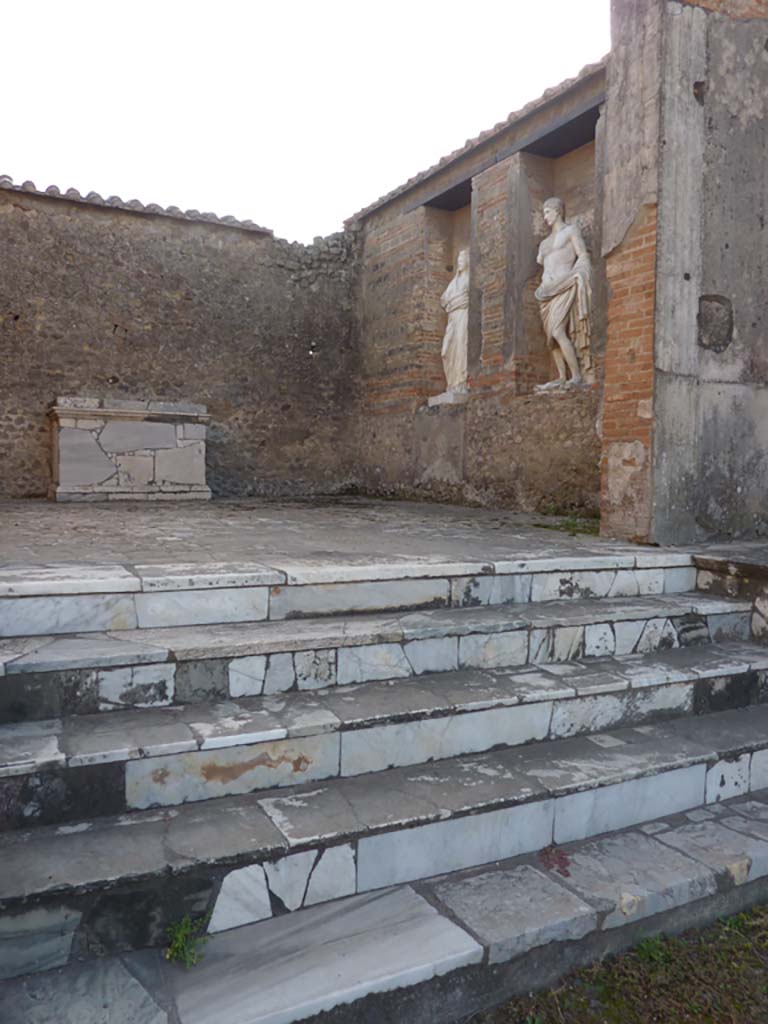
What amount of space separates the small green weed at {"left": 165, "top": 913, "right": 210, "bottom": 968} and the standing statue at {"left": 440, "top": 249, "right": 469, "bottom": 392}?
24.1ft

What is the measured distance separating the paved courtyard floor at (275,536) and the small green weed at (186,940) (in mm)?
1703

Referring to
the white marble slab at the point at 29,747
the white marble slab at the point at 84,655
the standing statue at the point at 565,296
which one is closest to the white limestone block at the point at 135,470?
the standing statue at the point at 565,296

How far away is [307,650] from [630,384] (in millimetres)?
3020

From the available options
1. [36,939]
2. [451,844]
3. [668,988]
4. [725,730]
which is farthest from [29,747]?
[725,730]

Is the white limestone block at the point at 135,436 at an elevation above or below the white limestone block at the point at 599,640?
above

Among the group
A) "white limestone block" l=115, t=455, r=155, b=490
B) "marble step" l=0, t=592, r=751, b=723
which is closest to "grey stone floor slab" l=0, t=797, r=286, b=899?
"marble step" l=0, t=592, r=751, b=723

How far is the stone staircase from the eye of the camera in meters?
1.97

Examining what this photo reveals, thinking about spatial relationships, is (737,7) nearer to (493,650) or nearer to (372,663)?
(493,650)

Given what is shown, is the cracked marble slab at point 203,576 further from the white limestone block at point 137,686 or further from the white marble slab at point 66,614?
the white limestone block at point 137,686

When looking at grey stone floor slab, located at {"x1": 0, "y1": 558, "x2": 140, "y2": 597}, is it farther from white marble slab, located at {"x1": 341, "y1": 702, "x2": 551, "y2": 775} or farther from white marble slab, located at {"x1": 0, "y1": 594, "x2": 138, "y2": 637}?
white marble slab, located at {"x1": 341, "y1": 702, "x2": 551, "y2": 775}

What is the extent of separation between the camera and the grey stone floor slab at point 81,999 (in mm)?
1655

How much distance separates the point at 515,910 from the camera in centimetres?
209

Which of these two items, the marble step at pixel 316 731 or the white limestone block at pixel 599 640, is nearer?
the marble step at pixel 316 731

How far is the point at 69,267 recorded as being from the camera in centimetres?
→ 929
